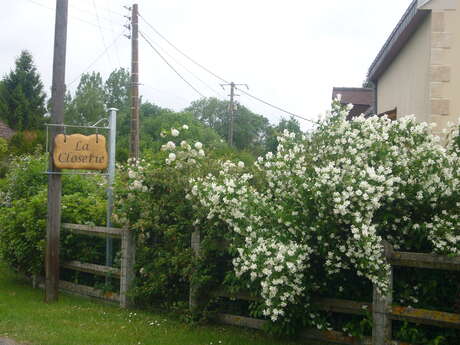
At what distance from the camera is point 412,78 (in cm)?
1138

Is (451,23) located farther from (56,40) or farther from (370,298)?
(56,40)

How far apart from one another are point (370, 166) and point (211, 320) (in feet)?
10.4

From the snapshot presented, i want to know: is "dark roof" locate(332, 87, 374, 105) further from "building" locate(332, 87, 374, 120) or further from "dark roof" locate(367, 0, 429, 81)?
"dark roof" locate(367, 0, 429, 81)

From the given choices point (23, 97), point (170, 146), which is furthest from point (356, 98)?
point (23, 97)

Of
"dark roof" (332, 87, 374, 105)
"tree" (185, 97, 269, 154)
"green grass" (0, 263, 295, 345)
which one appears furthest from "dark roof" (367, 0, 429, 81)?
"tree" (185, 97, 269, 154)

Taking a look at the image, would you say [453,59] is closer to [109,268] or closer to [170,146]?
[170,146]

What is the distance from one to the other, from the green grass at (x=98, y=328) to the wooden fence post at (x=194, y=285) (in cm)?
28

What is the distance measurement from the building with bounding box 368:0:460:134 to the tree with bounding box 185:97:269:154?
68.2 metres

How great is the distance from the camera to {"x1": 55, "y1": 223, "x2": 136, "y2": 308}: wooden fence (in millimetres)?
9172

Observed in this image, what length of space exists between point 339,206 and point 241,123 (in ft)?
264

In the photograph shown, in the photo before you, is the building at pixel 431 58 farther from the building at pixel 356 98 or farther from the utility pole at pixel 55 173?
the building at pixel 356 98

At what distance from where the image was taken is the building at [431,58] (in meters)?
9.61

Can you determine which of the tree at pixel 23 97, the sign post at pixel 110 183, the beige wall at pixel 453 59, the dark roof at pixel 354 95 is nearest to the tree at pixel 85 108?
the tree at pixel 23 97

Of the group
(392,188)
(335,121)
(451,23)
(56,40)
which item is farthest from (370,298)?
(56,40)
